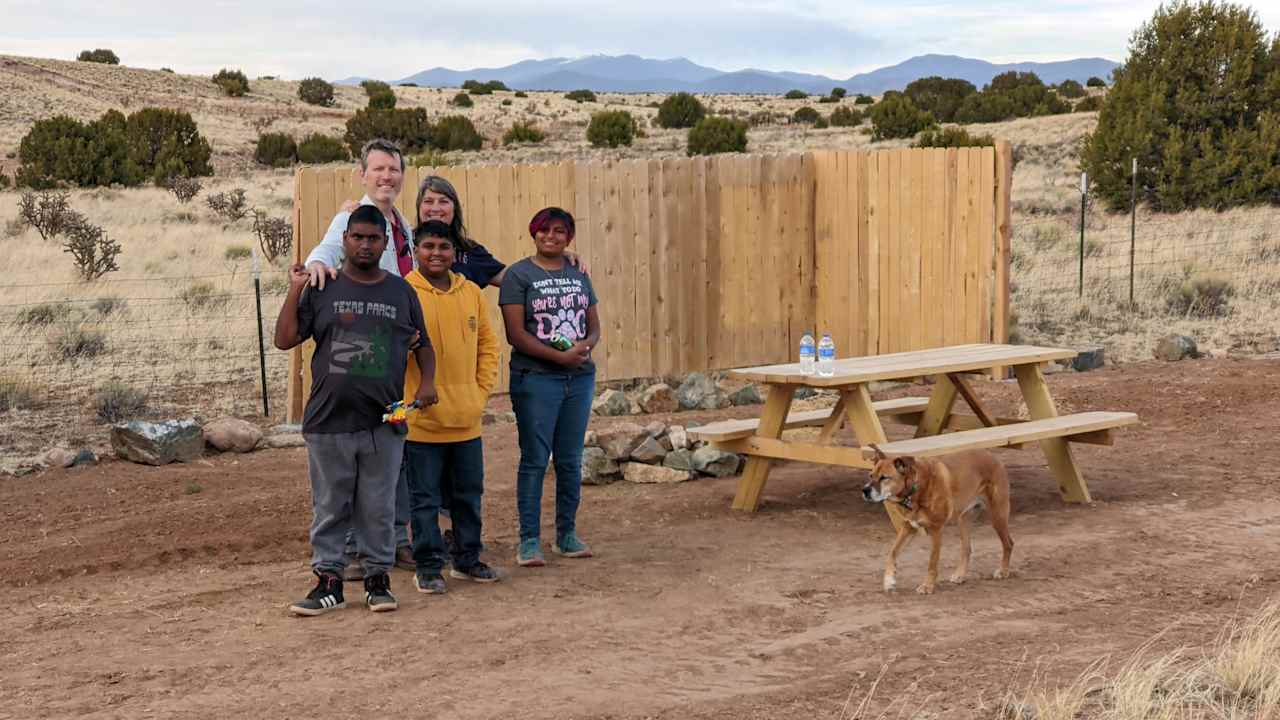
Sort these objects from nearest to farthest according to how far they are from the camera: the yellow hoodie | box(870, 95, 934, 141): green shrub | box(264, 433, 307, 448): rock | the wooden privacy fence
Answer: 1. the yellow hoodie
2. box(264, 433, 307, 448): rock
3. the wooden privacy fence
4. box(870, 95, 934, 141): green shrub

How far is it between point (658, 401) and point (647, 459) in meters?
2.23

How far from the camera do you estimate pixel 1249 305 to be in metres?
16.5

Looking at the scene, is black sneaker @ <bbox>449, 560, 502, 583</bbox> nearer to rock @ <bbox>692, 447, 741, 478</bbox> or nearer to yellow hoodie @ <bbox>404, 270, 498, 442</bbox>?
yellow hoodie @ <bbox>404, 270, 498, 442</bbox>

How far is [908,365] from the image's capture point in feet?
26.9

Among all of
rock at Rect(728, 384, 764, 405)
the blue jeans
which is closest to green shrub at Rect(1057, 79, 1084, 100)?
rock at Rect(728, 384, 764, 405)

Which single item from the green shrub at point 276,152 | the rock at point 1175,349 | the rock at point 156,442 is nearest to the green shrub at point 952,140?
the green shrub at point 276,152

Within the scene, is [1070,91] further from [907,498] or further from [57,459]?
[907,498]

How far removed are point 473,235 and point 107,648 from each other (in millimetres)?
6334

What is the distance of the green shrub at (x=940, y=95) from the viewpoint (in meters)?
53.3

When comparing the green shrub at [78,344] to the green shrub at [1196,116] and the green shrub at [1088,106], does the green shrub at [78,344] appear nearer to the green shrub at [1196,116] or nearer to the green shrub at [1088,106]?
the green shrub at [1196,116]

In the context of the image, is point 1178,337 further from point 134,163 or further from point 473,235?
point 134,163

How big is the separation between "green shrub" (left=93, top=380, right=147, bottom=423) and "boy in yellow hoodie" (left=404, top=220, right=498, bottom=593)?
5402mm

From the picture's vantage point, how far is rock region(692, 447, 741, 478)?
923 cm

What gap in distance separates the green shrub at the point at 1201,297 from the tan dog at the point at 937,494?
10255 mm
